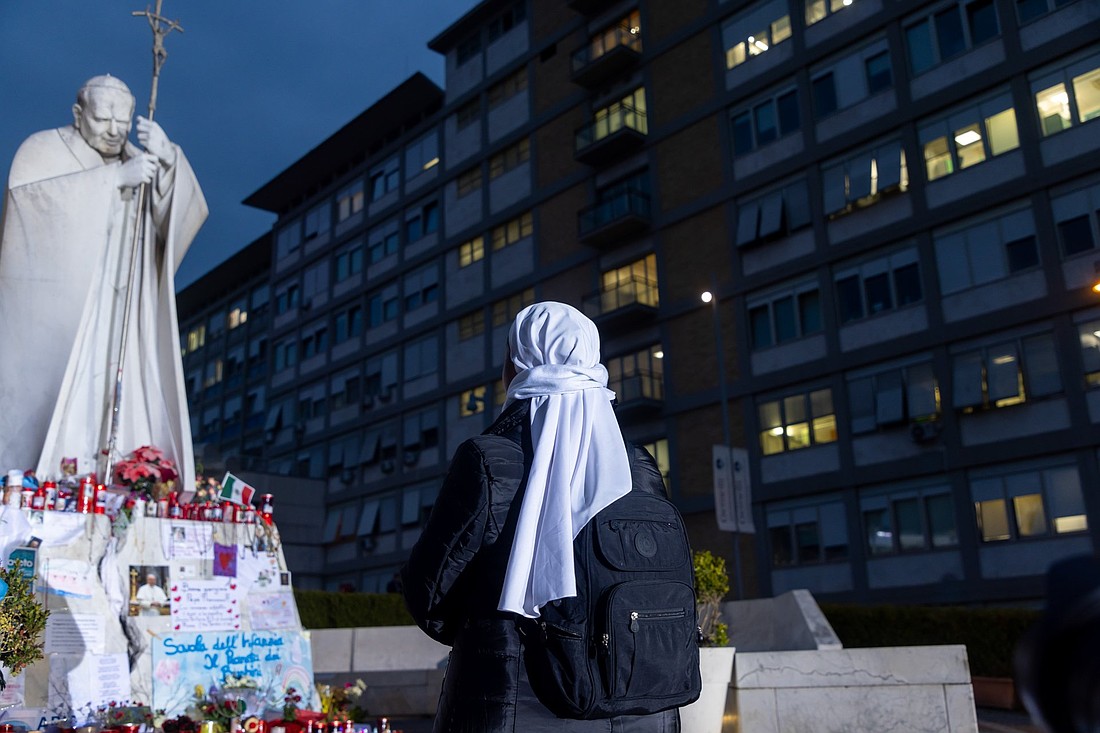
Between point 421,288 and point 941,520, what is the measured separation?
2636cm

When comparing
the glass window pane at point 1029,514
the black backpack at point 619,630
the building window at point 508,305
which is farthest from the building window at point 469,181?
the black backpack at point 619,630

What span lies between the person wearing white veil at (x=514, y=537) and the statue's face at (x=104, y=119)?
409 inches

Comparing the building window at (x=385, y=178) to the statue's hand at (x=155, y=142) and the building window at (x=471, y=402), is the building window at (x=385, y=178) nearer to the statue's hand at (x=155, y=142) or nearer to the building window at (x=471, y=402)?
the building window at (x=471, y=402)

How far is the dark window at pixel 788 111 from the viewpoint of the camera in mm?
29688

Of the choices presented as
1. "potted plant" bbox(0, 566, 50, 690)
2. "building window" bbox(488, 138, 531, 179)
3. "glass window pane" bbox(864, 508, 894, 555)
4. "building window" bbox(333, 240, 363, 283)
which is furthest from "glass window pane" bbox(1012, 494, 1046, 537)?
"building window" bbox(333, 240, 363, 283)

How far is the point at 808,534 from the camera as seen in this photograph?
2698 centimetres

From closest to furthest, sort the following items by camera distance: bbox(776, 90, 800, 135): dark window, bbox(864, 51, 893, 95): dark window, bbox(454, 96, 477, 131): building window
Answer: bbox(864, 51, 893, 95): dark window, bbox(776, 90, 800, 135): dark window, bbox(454, 96, 477, 131): building window

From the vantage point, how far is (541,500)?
110 inches

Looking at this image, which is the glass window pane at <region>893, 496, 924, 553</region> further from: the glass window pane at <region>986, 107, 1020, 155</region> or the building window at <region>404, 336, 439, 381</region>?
the building window at <region>404, 336, 439, 381</region>

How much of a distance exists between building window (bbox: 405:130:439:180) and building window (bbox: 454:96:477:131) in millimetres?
1485

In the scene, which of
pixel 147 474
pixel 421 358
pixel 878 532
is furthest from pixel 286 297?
pixel 147 474

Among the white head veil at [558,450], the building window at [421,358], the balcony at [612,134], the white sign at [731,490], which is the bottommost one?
the white head veil at [558,450]

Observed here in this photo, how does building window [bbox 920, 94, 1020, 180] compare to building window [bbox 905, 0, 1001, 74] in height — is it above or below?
below

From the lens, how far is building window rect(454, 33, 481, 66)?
145ft
